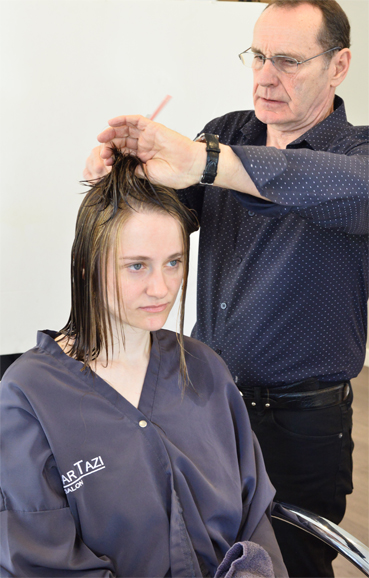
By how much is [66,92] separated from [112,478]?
1.42m

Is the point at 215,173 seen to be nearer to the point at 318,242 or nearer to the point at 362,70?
the point at 318,242

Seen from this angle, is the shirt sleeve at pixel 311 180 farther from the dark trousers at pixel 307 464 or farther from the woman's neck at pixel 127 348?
the dark trousers at pixel 307 464

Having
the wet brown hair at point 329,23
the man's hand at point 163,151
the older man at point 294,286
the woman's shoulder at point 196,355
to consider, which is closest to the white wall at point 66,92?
the older man at point 294,286

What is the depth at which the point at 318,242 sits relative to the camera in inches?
63.1

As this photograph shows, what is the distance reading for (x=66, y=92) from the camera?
205 cm

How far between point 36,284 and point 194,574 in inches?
49.2

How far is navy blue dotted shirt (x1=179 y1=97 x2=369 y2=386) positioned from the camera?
1616 mm

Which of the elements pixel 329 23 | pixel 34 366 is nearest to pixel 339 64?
pixel 329 23

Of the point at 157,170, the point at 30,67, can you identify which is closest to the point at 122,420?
the point at 157,170

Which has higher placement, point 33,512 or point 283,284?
point 283,284

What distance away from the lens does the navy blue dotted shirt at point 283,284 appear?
1616 mm

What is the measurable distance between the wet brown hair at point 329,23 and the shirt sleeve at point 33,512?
3.98ft

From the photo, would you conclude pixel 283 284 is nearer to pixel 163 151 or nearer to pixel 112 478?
pixel 163 151

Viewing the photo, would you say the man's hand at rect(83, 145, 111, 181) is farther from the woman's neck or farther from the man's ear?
the man's ear
